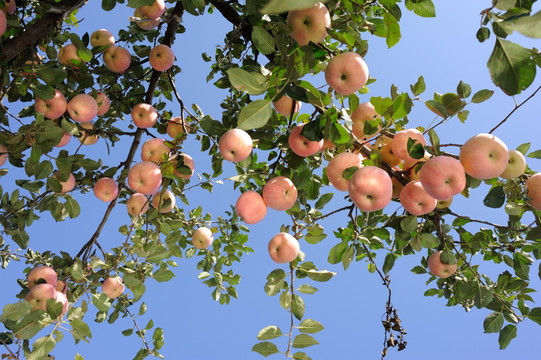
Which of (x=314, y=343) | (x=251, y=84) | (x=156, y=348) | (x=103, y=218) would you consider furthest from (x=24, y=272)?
(x=251, y=84)

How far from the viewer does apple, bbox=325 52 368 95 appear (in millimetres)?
1479

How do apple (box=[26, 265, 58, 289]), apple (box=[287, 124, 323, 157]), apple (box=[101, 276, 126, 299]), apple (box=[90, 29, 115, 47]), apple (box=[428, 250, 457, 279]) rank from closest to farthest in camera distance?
apple (box=[287, 124, 323, 157]), apple (box=[428, 250, 457, 279]), apple (box=[26, 265, 58, 289]), apple (box=[101, 276, 126, 299]), apple (box=[90, 29, 115, 47])

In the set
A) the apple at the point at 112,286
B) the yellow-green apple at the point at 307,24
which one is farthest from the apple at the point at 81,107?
the yellow-green apple at the point at 307,24

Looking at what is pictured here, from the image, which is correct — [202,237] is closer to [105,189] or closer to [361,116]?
[105,189]

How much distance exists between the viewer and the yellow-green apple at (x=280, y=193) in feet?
5.64

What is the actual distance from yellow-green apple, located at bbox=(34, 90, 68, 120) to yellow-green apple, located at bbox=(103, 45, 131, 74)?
56 centimetres

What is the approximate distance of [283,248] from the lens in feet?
5.96

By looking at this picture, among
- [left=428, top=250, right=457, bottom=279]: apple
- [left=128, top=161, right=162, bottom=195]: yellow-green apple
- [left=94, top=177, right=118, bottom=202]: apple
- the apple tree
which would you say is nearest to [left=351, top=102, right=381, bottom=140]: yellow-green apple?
the apple tree

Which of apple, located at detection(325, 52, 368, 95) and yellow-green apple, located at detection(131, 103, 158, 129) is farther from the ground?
yellow-green apple, located at detection(131, 103, 158, 129)

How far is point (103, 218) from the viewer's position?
2.76m

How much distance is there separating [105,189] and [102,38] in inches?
49.8

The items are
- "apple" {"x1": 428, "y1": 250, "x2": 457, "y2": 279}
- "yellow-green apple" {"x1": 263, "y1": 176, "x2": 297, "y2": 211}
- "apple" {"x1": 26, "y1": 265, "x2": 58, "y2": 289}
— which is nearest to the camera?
"yellow-green apple" {"x1": 263, "y1": 176, "x2": 297, "y2": 211}

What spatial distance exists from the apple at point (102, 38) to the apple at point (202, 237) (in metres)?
1.63

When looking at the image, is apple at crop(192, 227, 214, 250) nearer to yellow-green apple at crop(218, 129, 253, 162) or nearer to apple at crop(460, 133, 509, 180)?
yellow-green apple at crop(218, 129, 253, 162)
